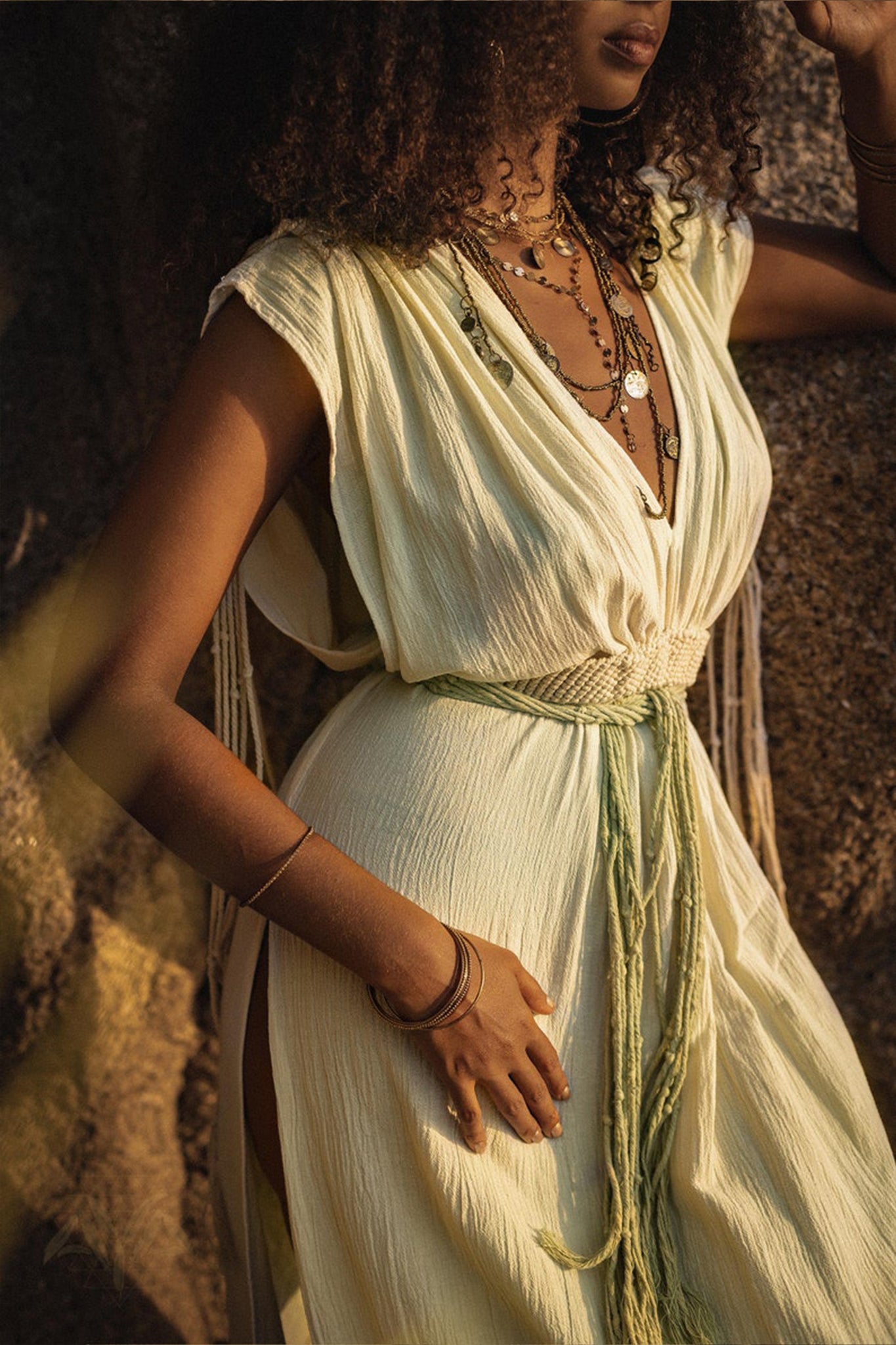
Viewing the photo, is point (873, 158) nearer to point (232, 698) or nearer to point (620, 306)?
point (620, 306)

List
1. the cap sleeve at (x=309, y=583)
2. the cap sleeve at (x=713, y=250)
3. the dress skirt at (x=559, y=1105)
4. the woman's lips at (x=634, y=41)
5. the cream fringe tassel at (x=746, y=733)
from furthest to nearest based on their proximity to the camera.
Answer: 1. the cream fringe tassel at (x=746, y=733)
2. the cap sleeve at (x=713, y=250)
3. the cap sleeve at (x=309, y=583)
4. the woman's lips at (x=634, y=41)
5. the dress skirt at (x=559, y=1105)

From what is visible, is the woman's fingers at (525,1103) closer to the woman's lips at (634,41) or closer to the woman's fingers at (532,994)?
the woman's fingers at (532,994)

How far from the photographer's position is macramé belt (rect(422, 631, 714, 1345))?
1120 millimetres

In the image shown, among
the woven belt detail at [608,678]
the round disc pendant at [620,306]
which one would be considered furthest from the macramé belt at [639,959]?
the round disc pendant at [620,306]

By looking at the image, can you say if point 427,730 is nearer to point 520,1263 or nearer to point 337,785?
point 337,785

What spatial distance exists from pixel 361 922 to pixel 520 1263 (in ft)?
1.07

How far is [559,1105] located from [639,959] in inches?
6.2

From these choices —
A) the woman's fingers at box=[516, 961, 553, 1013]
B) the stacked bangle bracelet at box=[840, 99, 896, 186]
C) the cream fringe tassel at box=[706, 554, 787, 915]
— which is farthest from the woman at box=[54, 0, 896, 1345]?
the cream fringe tassel at box=[706, 554, 787, 915]

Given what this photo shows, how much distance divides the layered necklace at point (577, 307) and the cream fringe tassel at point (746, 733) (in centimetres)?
39

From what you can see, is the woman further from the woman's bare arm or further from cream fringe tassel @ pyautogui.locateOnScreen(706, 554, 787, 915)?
cream fringe tassel @ pyautogui.locateOnScreen(706, 554, 787, 915)

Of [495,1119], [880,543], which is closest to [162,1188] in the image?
[495,1119]

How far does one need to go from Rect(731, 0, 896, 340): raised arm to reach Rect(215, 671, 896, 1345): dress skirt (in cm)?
61

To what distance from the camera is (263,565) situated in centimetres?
139

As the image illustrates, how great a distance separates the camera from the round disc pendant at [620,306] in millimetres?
1396
